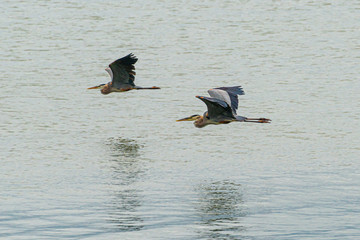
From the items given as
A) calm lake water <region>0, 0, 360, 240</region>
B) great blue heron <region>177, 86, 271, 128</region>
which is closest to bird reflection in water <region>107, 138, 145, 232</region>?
calm lake water <region>0, 0, 360, 240</region>

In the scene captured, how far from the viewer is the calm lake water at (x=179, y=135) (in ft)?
45.6

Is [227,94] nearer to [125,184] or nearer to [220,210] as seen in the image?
[125,184]

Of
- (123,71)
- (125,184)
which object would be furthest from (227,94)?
(123,71)

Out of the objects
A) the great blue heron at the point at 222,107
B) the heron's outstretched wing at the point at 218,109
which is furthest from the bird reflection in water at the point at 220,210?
the heron's outstretched wing at the point at 218,109

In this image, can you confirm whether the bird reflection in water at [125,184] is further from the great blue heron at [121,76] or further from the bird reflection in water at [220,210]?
the great blue heron at [121,76]

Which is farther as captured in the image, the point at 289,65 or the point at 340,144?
the point at 289,65

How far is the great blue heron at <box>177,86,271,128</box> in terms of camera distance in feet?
57.6

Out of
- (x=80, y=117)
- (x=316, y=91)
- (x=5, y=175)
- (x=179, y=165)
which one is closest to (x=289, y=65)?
(x=316, y=91)

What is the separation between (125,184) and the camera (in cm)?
1602

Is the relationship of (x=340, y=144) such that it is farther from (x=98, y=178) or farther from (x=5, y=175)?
(x=5, y=175)

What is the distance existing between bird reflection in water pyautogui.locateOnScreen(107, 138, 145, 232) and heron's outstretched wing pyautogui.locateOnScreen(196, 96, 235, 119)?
177 centimetres

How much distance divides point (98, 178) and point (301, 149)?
466cm

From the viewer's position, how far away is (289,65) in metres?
27.9

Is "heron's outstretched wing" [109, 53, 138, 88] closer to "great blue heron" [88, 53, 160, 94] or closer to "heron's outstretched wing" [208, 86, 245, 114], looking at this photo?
"great blue heron" [88, 53, 160, 94]
